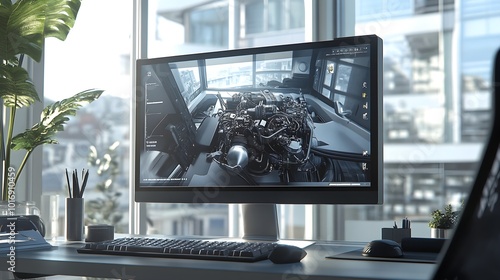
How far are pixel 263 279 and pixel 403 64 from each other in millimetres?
2091

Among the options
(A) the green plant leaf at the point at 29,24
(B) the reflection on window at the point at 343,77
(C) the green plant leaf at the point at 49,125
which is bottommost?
(C) the green plant leaf at the point at 49,125

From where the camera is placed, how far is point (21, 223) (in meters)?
1.67

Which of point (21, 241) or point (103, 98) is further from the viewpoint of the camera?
point (103, 98)

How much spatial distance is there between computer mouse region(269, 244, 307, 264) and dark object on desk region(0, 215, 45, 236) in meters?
0.77

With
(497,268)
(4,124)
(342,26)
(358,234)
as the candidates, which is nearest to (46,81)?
(4,124)

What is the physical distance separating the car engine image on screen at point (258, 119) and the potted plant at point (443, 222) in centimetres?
21

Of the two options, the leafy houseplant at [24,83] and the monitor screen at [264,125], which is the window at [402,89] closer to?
the leafy houseplant at [24,83]

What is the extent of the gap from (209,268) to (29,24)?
4.05 ft

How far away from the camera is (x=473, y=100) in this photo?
2756mm

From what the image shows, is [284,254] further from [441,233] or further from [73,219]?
[73,219]

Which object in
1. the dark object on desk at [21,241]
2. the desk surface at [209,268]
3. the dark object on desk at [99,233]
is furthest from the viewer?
the dark object on desk at [99,233]

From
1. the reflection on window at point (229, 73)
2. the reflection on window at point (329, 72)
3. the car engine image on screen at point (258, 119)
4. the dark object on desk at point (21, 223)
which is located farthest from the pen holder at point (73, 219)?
the reflection on window at point (329, 72)

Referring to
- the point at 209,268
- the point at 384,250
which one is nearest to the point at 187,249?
the point at 209,268

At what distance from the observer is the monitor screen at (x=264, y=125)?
1.61 metres
